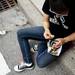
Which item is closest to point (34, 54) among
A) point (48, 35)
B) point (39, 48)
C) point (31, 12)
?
point (39, 48)

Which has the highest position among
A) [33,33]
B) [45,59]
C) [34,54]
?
[33,33]

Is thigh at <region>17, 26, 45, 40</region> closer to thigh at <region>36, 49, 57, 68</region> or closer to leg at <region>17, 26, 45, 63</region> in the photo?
leg at <region>17, 26, 45, 63</region>

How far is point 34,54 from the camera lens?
1.83m

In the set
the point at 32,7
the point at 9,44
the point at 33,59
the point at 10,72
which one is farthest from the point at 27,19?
the point at 10,72

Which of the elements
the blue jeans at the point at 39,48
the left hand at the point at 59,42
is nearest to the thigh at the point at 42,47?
the blue jeans at the point at 39,48

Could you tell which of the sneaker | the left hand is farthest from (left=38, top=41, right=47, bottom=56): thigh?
the left hand

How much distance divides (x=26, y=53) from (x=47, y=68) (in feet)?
0.70

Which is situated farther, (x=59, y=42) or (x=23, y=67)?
(x=23, y=67)

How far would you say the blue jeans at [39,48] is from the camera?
1.62m

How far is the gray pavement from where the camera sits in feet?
5.27

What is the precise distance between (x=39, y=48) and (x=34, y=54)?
0.49ft

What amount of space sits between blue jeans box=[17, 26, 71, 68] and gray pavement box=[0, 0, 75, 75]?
7 centimetres

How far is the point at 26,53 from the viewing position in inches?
67.4

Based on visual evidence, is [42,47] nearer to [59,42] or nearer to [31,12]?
[59,42]
